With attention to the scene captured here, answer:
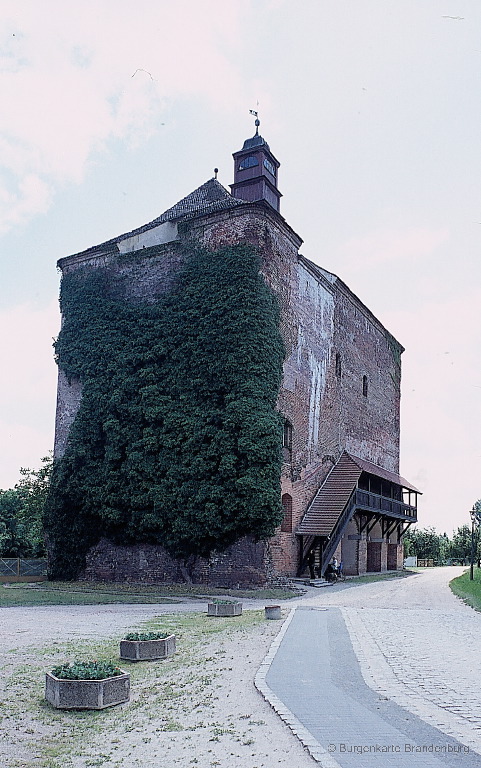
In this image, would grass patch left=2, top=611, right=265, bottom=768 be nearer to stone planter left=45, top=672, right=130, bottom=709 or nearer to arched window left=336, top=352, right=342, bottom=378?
stone planter left=45, top=672, right=130, bottom=709

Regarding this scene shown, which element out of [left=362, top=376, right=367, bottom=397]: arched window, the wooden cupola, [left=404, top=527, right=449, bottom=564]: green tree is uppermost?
the wooden cupola

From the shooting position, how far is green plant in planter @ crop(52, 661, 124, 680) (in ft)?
24.8

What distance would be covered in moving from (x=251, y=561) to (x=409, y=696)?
49.4ft

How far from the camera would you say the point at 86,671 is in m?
7.62

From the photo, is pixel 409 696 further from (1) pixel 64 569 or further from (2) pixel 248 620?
(1) pixel 64 569

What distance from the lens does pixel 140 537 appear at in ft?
79.7

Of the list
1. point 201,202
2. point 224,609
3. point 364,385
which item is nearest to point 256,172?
point 201,202

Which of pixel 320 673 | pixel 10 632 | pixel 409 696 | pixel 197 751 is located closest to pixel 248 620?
pixel 10 632

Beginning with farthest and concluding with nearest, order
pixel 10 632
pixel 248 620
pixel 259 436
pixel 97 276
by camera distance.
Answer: pixel 97 276, pixel 259 436, pixel 248 620, pixel 10 632

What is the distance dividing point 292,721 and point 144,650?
3958mm

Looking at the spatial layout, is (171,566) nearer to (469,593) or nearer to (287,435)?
(287,435)

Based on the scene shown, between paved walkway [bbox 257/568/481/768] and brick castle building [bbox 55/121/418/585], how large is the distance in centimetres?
963

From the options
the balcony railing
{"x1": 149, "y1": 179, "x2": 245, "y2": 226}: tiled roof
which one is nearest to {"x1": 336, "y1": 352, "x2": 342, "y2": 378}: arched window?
the balcony railing

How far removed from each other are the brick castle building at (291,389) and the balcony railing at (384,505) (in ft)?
0.47
